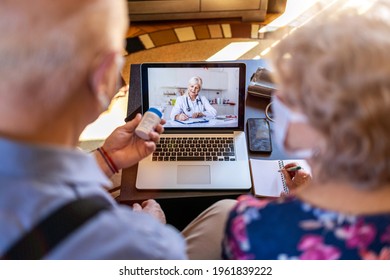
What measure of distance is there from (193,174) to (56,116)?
2.15 feet

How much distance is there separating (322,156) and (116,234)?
1.17 ft

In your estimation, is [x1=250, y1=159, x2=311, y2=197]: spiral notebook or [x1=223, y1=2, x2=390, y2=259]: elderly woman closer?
[x1=223, y1=2, x2=390, y2=259]: elderly woman

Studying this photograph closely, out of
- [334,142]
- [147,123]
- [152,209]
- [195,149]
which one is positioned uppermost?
[334,142]

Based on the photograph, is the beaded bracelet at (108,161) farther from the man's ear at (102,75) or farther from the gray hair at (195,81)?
the man's ear at (102,75)

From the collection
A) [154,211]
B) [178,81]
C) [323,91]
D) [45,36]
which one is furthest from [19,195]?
[178,81]

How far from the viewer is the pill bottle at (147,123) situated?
117cm

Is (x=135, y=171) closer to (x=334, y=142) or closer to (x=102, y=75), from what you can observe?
(x=102, y=75)

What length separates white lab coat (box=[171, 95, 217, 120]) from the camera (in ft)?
4.33

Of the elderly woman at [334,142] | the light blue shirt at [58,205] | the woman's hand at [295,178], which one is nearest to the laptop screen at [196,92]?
the woman's hand at [295,178]

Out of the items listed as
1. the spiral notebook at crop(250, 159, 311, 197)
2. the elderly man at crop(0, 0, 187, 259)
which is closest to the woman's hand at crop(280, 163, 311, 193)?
the spiral notebook at crop(250, 159, 311, 197)

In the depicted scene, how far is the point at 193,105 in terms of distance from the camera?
132 centimetres

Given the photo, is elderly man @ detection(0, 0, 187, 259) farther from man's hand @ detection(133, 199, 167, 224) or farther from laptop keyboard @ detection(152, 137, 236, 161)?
laptop keyboard @ detection(152, 137, 236, 161)

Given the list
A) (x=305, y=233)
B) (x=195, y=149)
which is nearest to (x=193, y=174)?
(x=195, y=149)
